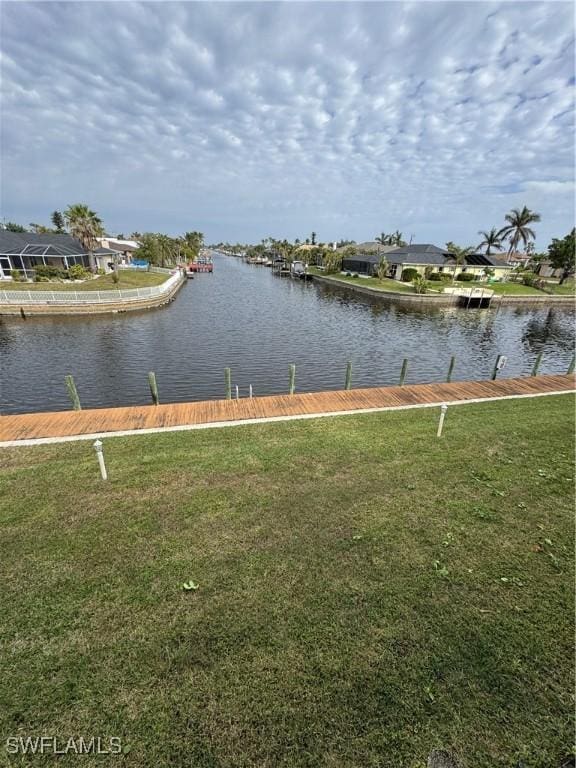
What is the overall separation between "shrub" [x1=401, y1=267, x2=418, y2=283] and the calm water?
23024mm

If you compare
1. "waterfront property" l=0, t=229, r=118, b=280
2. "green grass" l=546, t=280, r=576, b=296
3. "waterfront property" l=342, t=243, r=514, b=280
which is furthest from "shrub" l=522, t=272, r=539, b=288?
"waterfront property" l=0, t=229, r=118, b=280

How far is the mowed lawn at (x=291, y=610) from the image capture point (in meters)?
3.42

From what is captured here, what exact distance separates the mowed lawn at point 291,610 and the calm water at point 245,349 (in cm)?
1034

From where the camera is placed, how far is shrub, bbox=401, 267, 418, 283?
63431 millimetres

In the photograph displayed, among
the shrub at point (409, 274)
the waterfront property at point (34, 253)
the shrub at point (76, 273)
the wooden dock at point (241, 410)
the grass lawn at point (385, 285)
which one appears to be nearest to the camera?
the wooden dock at point (241, 410)

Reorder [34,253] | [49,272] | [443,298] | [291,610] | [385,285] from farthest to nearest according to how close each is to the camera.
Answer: [385,285]
[443,298]
[34,253]
[49,272]
[291,610]

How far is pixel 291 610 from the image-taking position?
15.0ft

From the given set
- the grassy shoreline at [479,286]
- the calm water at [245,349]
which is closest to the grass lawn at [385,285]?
the grassy shoreline at [479,286]

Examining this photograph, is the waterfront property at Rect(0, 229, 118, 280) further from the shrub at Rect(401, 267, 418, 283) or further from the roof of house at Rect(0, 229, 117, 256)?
the shrub at Rect(401, 267, 418, 283)

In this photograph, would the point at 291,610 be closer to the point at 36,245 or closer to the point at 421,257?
the point at 36,245

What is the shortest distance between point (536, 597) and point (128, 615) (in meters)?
5.56

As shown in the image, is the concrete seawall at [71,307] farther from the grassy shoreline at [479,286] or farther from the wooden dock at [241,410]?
the grassy shoreline at [479,286]

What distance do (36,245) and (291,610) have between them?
2185 inches

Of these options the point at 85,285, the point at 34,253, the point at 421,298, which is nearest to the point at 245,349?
the point at 85,285
